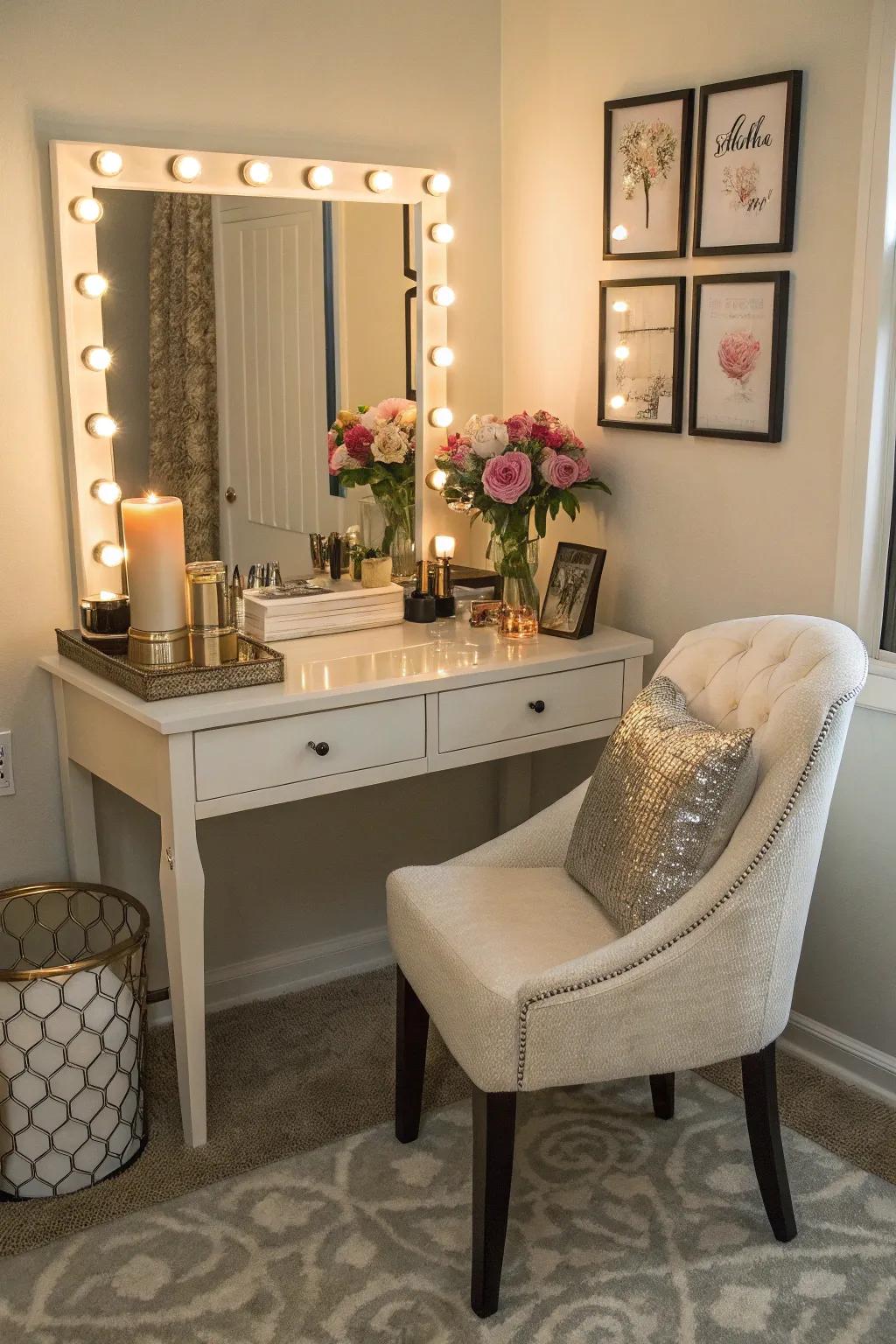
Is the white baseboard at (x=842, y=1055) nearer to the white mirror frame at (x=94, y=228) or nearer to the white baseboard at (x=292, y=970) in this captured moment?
the white baseboard at (x=292, y=970)

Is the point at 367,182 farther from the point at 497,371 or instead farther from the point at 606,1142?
the point at 606,1142

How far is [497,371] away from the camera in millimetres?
3045

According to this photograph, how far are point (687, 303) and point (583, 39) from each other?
0.63 m

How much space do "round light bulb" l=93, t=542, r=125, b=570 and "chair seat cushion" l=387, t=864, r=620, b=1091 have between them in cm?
83

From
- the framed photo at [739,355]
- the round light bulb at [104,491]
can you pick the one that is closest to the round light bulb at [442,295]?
the framed photo at [739,355]

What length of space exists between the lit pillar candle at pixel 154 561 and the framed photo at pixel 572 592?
82 centimetres

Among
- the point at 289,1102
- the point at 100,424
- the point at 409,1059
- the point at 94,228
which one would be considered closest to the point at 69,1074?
the point at 289,1102

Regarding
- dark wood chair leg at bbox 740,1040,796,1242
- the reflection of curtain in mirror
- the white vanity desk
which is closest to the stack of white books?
the white vanity desk

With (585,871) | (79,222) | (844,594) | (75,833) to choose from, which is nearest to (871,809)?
(844,594)

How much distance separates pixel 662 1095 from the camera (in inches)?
93.6

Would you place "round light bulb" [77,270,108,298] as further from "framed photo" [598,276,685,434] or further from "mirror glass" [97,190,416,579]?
"framed photo" [598,276,685,434]

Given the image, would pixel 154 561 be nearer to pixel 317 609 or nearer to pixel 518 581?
pixel 317 609

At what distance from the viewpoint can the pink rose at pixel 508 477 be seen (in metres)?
2.63

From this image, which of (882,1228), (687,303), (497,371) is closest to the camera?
(882,1228)
